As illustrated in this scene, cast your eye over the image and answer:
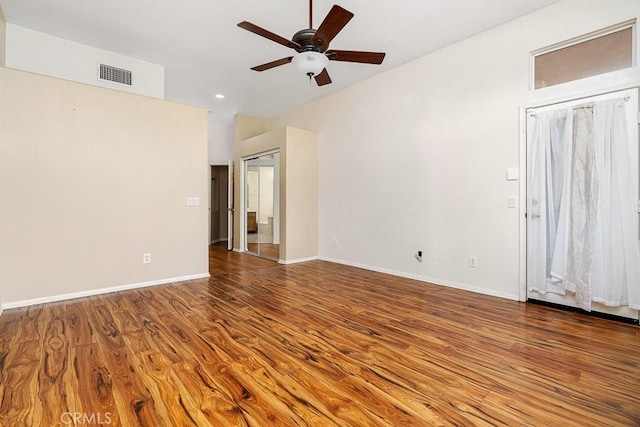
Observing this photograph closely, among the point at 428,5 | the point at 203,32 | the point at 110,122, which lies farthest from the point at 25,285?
the point at 428,5

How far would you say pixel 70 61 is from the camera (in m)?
3.78

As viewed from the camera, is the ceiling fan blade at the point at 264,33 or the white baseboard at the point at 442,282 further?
the white baseboard at the point at 442,282

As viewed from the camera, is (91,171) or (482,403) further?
(91,171)

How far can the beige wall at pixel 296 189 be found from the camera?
5469mm

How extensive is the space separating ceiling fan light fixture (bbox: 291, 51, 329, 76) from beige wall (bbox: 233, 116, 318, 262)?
9.39ft

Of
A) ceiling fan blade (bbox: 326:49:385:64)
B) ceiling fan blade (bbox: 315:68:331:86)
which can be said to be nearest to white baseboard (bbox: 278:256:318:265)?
ceiling fan blade (bbox: 315:68:331:86)

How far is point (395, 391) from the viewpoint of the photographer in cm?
170

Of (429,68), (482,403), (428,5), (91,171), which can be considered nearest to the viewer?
(482,403)

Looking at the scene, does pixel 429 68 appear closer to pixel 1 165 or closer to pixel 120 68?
pixel 120 68

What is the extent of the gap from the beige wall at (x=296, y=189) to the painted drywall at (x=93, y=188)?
1538 mm

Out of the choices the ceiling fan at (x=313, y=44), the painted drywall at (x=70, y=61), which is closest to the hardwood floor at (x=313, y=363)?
the ceiling fan at (x=313, y=44)

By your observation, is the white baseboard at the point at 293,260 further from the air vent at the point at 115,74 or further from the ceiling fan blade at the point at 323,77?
the air vent at the point at 115,74

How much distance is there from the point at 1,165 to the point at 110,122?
1143mm

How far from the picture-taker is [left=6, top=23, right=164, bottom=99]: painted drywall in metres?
3.46
